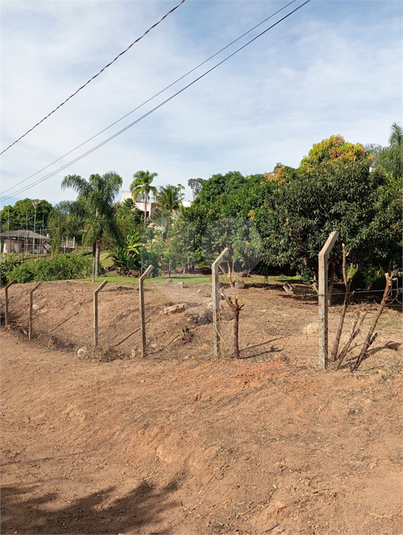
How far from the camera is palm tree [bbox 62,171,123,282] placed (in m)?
26.0

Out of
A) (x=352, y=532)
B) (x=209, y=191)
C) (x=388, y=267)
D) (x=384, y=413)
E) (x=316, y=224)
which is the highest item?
(x=209, y=191)

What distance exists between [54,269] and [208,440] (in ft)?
70.0

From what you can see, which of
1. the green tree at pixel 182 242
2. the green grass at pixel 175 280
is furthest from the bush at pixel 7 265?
the green tree at pixel 182 242

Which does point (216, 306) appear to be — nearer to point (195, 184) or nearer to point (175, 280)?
point (175, 280)

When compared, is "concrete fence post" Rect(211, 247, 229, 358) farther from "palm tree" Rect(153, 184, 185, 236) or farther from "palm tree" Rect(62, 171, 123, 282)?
"palm tree" Rect(153, 184, 185, 236)

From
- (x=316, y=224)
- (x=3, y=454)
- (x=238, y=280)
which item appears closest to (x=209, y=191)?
(x=238, y=280)

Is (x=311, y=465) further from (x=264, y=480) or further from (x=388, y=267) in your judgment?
(x=388, y=267)

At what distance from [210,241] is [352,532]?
67.3 feet

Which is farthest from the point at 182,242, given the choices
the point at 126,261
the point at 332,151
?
the point at 332,151

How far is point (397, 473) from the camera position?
4320mm

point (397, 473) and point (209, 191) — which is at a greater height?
point (209, 191)

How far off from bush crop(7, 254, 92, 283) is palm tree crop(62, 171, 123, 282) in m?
0.90

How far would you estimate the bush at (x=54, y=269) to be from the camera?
82.5ft

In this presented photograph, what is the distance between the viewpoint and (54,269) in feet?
82.8
